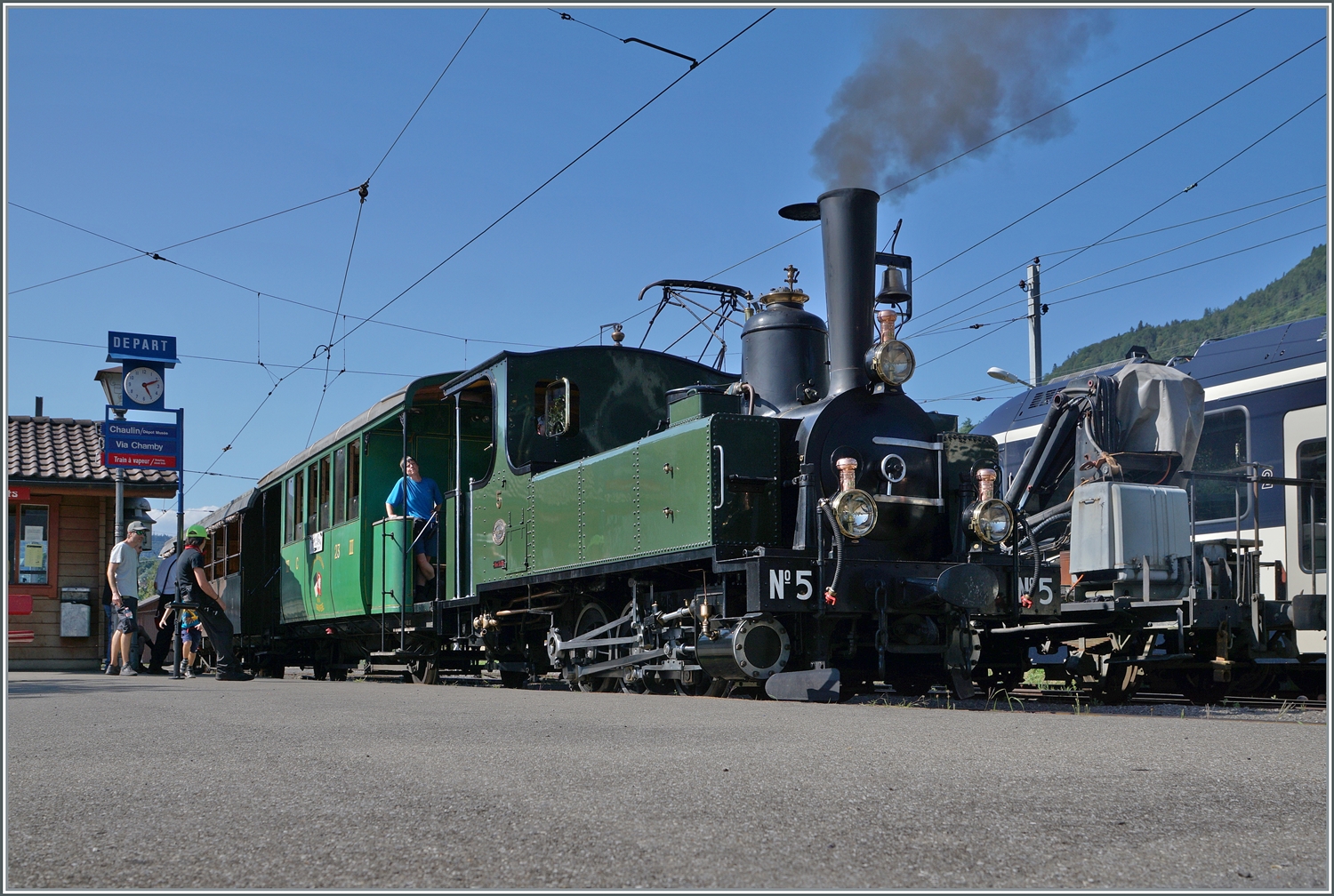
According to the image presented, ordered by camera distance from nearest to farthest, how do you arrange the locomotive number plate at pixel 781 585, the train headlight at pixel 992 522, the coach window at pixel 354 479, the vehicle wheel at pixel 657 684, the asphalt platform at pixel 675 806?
the asphalt platform at pixel 675 806 < the locomotive number plate at pixel 781 585 < the train headlight at pixel 992 522 < the vehicle wheel at pixel 657 684 < the coach window at pixel 354 479

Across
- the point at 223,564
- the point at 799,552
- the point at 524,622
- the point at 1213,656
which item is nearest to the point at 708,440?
the point at 799,552

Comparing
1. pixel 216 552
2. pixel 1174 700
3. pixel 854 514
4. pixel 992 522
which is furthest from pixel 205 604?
pixel 1174 700

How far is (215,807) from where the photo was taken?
11.1ft

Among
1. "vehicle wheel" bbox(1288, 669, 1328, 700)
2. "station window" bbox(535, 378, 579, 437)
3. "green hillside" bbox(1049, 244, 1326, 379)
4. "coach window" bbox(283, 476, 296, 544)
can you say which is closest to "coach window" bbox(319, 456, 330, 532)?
"coach window" bbox(283, 476, 296, 544)

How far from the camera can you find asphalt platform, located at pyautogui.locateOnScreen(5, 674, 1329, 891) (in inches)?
103

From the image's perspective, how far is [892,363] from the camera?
9.08m

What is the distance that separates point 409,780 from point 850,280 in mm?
5949

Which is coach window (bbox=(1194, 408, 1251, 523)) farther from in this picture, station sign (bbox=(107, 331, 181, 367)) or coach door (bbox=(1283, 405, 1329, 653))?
station sign (bbox=(107, 331, 181, 367))

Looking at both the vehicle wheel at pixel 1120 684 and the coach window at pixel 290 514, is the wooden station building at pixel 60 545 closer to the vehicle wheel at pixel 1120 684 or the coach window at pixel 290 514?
the coach window at pixel 290 514

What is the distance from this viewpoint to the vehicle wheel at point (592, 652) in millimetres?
10359

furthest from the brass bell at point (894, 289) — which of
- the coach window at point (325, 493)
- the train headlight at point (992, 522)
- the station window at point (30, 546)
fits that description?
the station window at point (30, 546)

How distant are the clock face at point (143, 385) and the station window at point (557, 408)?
9.74m

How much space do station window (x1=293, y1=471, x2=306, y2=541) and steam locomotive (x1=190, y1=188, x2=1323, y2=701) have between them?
3.33 meters

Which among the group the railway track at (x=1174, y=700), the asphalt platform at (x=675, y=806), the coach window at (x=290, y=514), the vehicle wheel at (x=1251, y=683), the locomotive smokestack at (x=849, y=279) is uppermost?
the locomotive smokestack at (x=849, y=279)
